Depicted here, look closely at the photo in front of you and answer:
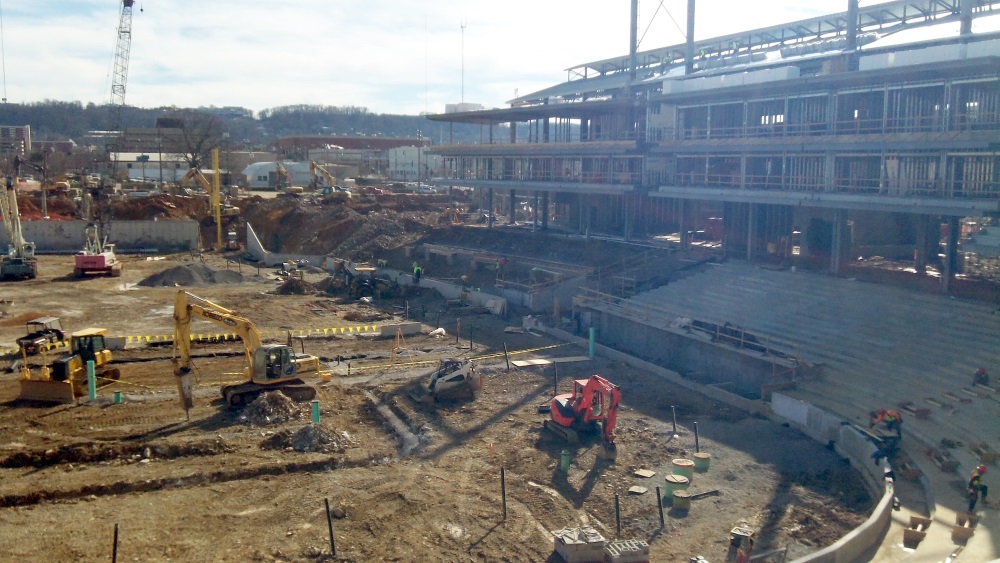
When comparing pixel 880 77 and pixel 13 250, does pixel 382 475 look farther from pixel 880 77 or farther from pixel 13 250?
pixel 13 250

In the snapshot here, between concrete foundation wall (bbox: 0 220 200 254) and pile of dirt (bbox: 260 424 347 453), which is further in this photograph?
concrete foundation wall (bbox: 0 220 200 254)

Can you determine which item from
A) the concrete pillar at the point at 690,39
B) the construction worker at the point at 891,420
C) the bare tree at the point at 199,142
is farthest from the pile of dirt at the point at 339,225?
the construction worker at the point at 891,420

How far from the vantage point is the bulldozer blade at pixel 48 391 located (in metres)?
22.4

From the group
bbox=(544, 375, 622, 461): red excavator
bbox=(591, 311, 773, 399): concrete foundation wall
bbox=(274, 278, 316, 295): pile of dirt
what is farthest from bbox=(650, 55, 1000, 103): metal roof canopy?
bbox=(274, 278, 316, 295): pile of dirt

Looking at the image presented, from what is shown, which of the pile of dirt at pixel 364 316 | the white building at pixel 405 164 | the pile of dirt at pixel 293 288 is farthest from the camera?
the white building at pixel 405 164

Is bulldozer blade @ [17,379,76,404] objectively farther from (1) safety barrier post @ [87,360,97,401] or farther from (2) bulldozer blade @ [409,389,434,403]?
(2) bulldozer blade @ [409,389,434,403]

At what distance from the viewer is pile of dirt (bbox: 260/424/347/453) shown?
19.4 m

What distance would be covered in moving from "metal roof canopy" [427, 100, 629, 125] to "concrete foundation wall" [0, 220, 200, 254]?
65.0 ft

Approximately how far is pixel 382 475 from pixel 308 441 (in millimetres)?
2508

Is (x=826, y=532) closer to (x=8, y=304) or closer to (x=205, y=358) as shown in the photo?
(x=205, y=358)

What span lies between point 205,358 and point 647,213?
991 inches

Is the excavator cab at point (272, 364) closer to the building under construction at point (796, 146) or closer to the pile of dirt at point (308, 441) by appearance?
the pile of dirt at point (308, 441)

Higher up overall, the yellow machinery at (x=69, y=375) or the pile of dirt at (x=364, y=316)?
the yellow machinery at (x=69, y=375)

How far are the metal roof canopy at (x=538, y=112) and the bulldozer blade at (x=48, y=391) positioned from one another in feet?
96.6
